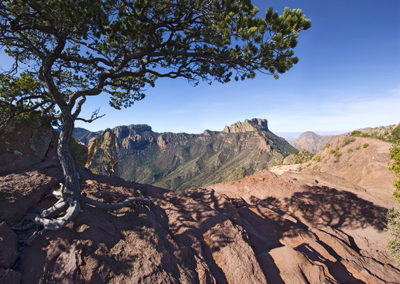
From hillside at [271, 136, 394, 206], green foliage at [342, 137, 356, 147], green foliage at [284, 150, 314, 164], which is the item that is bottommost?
green foliage at [284, 150, 314, 164]

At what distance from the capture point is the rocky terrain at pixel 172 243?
5.38 m

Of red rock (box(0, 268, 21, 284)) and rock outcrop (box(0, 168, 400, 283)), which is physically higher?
red rock (box(0, 268, 21, 284))

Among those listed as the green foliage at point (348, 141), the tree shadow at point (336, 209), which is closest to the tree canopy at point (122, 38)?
the tree shadow at point (336, 209)

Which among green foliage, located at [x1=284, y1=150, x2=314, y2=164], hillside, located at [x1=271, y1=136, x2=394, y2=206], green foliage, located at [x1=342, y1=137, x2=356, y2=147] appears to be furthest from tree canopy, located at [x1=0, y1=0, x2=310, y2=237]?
green foliage, located at [x1=284, y1=150, x2=314, y2=164]

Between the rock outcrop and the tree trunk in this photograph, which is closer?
the rock outcrop

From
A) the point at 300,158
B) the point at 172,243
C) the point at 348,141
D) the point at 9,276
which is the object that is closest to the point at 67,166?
the point at 9,276

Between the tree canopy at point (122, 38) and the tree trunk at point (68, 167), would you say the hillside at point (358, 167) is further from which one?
the tree trunk at point (68, 167)

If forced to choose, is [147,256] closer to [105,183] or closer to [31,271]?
[31,271]

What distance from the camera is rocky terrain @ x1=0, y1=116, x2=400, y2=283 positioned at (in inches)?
212

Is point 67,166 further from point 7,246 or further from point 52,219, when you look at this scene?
point 7,246

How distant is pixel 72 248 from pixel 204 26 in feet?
33.2

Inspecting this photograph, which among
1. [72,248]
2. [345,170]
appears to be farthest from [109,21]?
[345,170]

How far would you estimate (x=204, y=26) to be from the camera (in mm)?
8391

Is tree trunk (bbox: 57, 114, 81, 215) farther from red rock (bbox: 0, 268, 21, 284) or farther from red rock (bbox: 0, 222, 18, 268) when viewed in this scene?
red rock (bbox: 0, 268, 21, 284)
